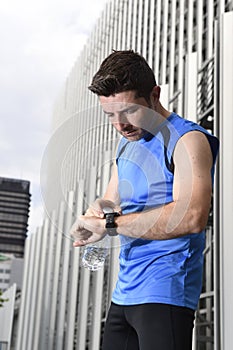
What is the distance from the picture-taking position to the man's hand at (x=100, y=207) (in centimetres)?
135

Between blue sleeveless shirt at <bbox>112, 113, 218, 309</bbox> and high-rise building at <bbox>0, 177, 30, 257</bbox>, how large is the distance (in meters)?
88.7

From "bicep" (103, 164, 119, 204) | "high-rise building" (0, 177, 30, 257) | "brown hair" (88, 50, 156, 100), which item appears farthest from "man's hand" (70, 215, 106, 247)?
"high-rise building" (0, 177, 30, 257)

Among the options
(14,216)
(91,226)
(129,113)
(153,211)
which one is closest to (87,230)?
(91,226)

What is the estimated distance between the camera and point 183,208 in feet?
4.17

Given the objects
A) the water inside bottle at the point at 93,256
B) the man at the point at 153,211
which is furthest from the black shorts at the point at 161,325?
the water inside bottle at the point at 93,256

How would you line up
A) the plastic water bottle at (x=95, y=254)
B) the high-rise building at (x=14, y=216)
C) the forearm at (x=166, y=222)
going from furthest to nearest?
the high-rise building at (x=14, y=216), the plastic water bottle at (x=95, y=254), the forearm at (x=166, y=222)

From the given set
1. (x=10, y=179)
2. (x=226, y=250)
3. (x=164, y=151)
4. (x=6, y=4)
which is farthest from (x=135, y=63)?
(x=10, y=179)

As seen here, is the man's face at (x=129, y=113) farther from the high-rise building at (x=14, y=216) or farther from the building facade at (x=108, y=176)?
the high-rise building at (x=14, y=216)

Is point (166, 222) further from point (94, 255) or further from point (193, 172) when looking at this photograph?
point (94, 255)

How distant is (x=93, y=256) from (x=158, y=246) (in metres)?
0.16

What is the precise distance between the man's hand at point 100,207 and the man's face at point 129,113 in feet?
0.46

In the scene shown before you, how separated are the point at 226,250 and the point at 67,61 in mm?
18664

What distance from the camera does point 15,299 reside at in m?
13.8

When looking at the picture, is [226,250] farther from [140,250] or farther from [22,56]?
[22,56]
